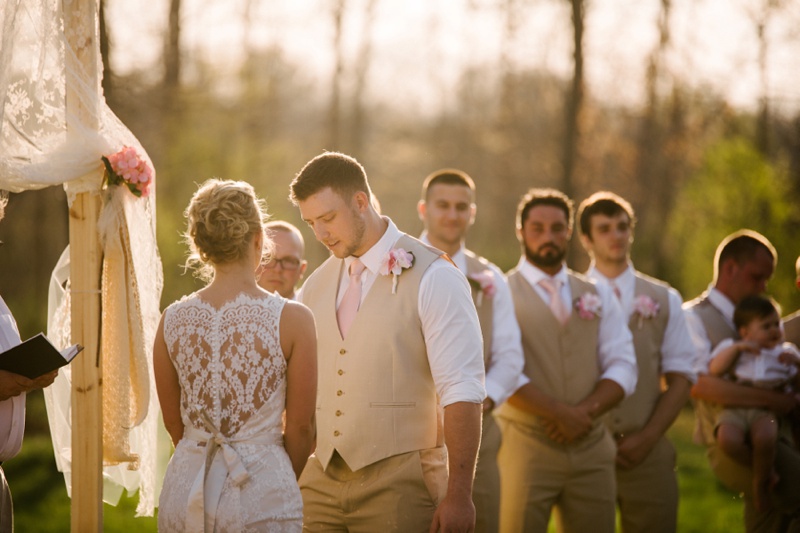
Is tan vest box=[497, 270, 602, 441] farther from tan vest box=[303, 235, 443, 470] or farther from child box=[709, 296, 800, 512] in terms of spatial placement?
tan vest box=[303, 235, 443, 470]

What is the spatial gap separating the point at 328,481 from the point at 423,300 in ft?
2.56

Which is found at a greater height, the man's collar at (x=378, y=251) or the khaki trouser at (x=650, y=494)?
the man's collar at (x=378, y=251)

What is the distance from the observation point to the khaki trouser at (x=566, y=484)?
506cm

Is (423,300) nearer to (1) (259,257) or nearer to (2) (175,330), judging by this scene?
(1) (259,257)

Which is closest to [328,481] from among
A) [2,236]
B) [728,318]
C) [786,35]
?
[728,318]

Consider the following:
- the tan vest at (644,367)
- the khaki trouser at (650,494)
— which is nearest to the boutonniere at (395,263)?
the tan vest at (644,367)

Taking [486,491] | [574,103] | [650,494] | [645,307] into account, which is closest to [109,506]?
[486,491]

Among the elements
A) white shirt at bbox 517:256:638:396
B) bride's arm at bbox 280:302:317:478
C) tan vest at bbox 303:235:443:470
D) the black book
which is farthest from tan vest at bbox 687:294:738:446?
the black book

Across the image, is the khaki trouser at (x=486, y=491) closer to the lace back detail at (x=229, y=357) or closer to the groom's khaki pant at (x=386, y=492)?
the groom's khaki pant at (x=386, y=492)

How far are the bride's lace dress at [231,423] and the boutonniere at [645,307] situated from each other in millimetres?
2968

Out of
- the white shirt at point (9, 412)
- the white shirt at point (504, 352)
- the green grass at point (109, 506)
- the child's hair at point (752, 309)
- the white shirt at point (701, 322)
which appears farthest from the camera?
the green grass at point (109, 506)

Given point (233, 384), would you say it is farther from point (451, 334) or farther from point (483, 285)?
point (483, 285)

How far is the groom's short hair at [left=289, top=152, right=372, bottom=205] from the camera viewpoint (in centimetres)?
347

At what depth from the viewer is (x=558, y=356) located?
16.9 feet
